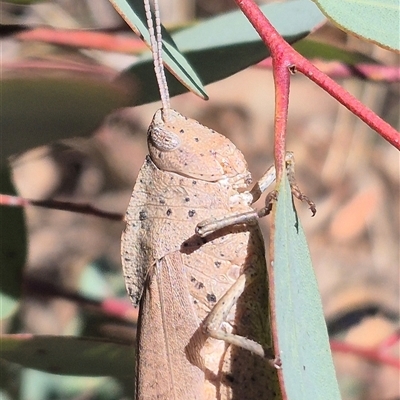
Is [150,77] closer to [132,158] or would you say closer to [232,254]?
[232,254]

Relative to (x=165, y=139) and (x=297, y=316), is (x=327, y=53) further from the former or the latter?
(x=297, y=316)

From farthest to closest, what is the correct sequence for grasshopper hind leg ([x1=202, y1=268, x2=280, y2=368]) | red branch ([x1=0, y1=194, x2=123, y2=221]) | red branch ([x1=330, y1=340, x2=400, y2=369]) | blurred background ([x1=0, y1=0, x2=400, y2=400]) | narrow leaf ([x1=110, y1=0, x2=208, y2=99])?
blurred background ([x1=0, y1=0, x2=400, y2=400]), red branch ([x1=330, y1=340, x2=400, y2=369]), red branch ([x1=0, y1=194, x2=123, y2=221]), grasshopper hind leg ([x1=202, y1=268, x2=280, y2=368]), narrow leaf ([x1=110, y1=0, x2=208, y2=99])

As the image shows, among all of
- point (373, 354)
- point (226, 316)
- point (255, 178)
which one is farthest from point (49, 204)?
point (255, 178)

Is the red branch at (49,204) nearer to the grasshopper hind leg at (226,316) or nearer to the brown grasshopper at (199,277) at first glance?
the brown grasshopper at (199,277)

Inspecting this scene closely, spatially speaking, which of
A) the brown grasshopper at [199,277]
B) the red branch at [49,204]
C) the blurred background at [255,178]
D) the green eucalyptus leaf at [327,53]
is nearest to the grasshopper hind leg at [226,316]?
the brown grasshopper at [199,277]

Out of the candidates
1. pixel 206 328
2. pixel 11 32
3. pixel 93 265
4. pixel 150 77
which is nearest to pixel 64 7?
pixel 93 265

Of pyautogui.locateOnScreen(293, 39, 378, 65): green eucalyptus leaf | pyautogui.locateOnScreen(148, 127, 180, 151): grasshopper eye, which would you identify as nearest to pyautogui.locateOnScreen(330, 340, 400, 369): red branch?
pyautogui.locateOnScreen(293, 39, 378, 65): green eucalyptus leaf

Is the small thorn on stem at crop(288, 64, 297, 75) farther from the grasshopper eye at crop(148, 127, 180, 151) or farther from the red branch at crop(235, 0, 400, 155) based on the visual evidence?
the grasshopper eye at crop(148, 127, 180, 151)

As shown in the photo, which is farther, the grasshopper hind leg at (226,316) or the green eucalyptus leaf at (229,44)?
the green eucalyptus leaf at (229,44)
